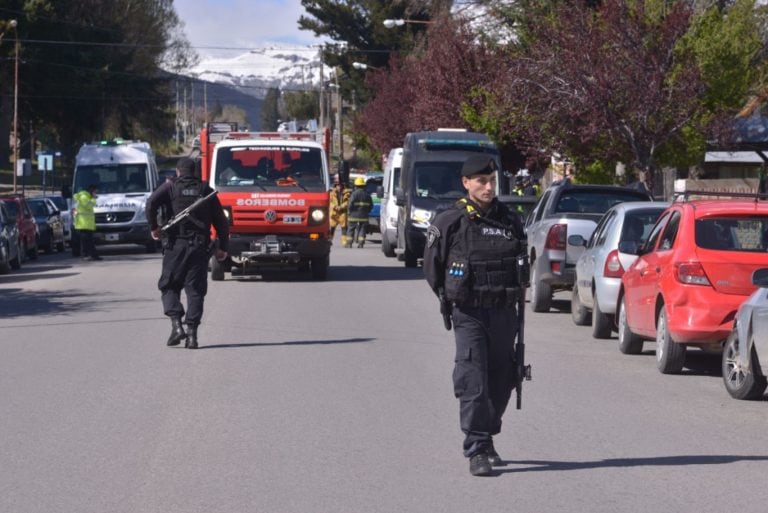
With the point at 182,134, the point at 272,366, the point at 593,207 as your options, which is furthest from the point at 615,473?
the point at 182,134

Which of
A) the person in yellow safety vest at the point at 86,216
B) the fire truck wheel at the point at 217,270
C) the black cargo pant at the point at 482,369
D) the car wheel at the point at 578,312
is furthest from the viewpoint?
the person in yellow safety vest at the point at 86,216

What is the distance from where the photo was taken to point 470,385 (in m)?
8.03

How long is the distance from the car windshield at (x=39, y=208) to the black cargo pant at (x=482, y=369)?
32124 millimetres

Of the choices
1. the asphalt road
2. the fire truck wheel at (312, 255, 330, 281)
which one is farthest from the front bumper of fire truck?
the asphalt road

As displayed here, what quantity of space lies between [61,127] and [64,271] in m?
46.7

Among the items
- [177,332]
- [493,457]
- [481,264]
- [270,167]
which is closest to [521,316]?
[481,264]

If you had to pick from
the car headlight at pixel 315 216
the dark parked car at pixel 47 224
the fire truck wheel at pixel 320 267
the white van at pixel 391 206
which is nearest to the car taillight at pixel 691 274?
the car headlight at pixel 315 216

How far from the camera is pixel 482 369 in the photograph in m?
8.05

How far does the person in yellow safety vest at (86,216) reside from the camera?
32.0 m

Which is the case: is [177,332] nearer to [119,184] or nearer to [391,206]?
[391,206]

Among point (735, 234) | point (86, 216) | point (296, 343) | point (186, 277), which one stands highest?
point (735, 234)

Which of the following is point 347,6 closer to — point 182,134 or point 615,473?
point 615,473

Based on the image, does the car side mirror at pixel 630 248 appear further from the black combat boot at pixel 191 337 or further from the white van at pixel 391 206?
the white van at pixel 391 206

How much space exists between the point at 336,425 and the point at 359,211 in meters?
26.4
